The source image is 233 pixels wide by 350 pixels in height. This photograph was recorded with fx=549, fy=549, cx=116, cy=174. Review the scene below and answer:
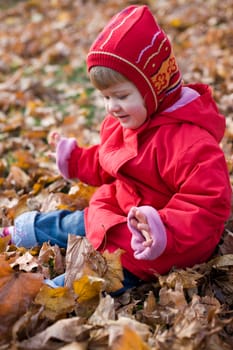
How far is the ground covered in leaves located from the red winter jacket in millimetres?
124

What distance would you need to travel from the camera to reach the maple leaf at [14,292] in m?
1.93

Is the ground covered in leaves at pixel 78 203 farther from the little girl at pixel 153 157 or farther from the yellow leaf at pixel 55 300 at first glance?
the little girl at pixel 153 157

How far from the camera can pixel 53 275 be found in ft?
8.00

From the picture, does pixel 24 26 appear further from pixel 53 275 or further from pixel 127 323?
pixel 127 323

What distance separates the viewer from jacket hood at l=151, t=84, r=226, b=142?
2.31 meters

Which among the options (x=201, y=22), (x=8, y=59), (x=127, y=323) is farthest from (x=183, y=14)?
(x=127, y=323)

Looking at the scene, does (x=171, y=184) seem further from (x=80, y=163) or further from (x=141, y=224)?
(x=80, y=163)

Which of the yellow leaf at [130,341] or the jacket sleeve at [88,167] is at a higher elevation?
the yellow leaf at [130,341]

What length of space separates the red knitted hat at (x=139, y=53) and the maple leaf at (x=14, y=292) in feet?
2.83

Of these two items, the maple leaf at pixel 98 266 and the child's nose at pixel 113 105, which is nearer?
the maple leaf at pixel 98 266

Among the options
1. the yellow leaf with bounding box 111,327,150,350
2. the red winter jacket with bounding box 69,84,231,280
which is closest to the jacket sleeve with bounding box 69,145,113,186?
the red winter jacket with bounding box 69,84,231,280

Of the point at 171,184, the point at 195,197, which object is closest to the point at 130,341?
the point at 195,197

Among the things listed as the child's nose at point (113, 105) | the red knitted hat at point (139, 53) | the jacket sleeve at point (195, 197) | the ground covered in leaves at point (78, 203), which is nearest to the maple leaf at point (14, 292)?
the ground covered in leaves at point (78, 203)

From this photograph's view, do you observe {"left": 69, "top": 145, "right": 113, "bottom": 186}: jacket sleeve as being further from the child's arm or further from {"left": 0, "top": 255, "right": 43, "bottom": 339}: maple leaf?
{"left": 0, "top": 255, "right": 43, "bottom": 339}: maple leaf
